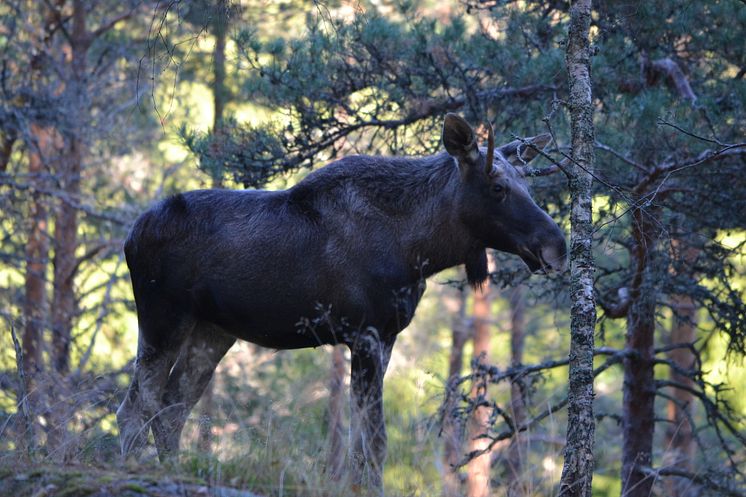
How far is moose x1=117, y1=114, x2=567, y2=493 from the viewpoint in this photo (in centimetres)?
618

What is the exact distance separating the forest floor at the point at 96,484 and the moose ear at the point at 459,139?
9.45 ft

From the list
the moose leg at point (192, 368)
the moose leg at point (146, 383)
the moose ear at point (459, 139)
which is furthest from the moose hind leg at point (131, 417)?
the moose ear at point (459, 139)

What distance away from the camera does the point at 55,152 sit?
49.9 ft

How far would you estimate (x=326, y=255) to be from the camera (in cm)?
628

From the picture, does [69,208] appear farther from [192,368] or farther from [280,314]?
[280,314]

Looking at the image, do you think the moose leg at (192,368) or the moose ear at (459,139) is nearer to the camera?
the moose ear at (459,139)

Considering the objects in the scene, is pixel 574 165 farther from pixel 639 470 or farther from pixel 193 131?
pixel 193 131

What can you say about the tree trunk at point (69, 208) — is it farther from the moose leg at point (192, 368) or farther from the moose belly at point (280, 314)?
the moose belly at point (280, 314)

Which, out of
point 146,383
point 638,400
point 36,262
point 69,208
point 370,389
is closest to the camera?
point 370,389

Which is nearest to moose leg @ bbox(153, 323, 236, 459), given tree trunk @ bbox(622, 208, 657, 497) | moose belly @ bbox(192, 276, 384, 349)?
moose belly @ bbox(192, 276, 384, 349)

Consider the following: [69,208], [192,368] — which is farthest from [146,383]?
[69,208]

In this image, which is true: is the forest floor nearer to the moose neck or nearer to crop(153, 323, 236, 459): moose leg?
crop(153, 323, 236, 459): moose leg

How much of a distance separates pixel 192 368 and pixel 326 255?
4.80 feet

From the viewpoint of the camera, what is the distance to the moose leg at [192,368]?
6.76 metres
